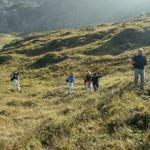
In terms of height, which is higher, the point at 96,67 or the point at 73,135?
the point at 73,135

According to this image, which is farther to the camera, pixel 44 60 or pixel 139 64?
pixel 44 60

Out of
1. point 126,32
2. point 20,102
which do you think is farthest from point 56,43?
point 20,102

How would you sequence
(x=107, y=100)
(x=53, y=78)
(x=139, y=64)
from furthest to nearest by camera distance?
(x=53, y=78)
(x=139, y=64)
(x=107, y=100)

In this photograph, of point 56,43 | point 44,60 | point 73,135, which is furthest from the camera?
point 56,43

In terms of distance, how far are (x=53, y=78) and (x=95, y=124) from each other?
158 ft

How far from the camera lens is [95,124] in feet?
65.7

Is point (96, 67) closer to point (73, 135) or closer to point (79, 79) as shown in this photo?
point (79, 79)

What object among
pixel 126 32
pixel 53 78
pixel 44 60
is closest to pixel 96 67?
pixel 53 78

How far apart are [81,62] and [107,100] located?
54.4m

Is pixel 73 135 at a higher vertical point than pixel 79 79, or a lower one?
higher

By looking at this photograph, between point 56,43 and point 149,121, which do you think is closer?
point 149,121

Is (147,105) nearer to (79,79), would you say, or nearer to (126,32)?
(79,79)

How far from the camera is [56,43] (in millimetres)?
110375

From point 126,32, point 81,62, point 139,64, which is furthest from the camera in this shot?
point 126,32
